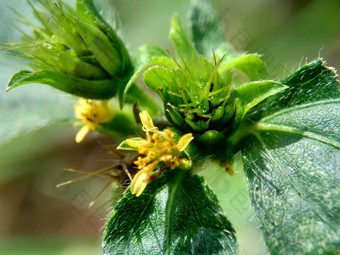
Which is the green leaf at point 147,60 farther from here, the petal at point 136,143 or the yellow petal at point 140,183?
the yellow petal at point 140,183

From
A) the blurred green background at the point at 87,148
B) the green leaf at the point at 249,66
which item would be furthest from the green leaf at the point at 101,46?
the blurred green background at the point at 87,148

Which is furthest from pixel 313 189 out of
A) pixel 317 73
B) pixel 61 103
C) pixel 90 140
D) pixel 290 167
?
pixel 90 140

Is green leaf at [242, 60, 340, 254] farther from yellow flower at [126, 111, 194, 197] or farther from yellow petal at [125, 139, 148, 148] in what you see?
yellow petal at [125, 139, 148, 148]

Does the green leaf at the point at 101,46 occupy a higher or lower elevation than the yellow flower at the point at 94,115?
higher

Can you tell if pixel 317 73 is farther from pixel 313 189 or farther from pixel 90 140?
pixel 90 140

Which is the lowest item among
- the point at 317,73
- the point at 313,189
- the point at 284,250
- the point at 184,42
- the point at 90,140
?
the point at 284,250

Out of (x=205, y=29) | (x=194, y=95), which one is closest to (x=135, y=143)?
(x=194, y=95)

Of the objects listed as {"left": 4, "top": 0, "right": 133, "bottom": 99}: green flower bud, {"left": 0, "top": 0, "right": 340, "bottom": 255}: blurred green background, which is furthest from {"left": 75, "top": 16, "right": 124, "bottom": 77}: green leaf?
{"left": 0, "top": 0, "right": 340, "bottom": 255}: blurred green background
